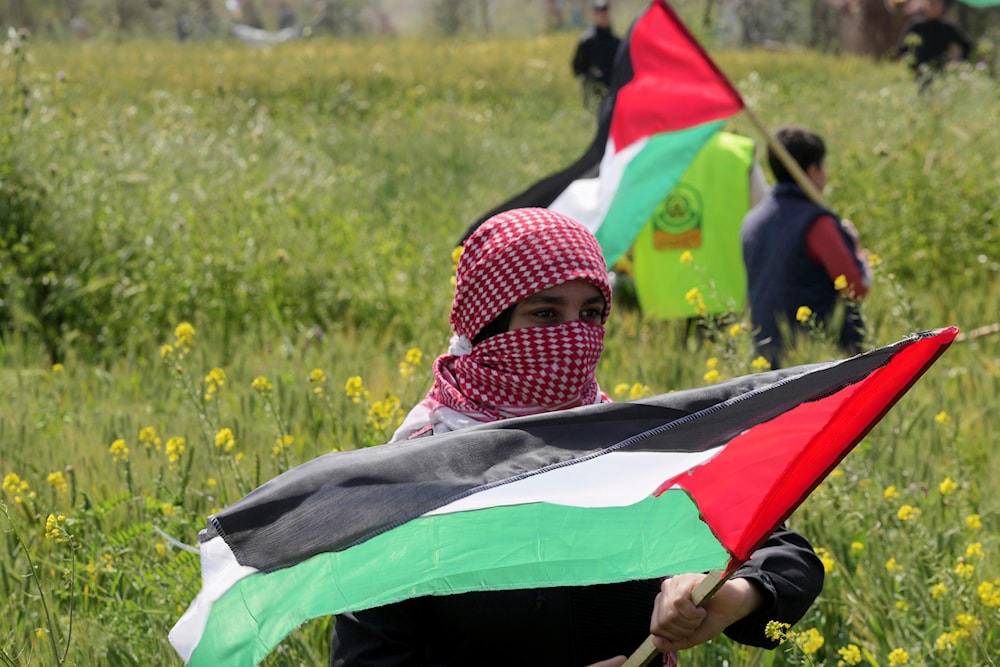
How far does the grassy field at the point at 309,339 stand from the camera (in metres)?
2.89

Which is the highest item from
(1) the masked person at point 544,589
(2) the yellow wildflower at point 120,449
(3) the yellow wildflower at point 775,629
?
(1) the masked person at point 544,589

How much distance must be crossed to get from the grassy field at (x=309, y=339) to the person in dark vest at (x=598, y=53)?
1.39 ft

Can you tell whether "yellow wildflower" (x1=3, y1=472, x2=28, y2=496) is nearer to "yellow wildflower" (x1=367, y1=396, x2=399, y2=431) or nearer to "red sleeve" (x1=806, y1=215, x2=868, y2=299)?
"yellow wildflower" (x1=367, y1=396, x2=399, y2=431)

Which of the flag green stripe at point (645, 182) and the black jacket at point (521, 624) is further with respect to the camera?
the flag green stripe at point (645, 182)

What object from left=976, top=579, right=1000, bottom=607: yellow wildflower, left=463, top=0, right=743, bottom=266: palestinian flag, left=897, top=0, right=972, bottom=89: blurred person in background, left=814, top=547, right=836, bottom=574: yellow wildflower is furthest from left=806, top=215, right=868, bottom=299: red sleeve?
left=897, top=0, right=972, bottom=89: blurred person in background

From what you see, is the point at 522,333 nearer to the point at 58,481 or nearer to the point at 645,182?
the point at 58,481

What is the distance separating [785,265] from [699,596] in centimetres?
344

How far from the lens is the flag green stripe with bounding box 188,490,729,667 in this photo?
1720 millimetres

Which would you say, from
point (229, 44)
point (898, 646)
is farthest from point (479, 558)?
point (229, 44)

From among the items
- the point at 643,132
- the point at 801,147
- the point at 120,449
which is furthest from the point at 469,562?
the point at 801,147

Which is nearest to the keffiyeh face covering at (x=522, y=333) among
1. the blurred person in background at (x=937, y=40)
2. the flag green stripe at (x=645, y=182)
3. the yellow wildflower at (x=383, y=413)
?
the yellow wildflower at (x=383, y=413)

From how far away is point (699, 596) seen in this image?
1.68 m

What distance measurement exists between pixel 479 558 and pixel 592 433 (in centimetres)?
26

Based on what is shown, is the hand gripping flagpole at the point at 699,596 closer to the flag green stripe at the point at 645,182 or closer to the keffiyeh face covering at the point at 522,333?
the keffiyeh face covering at the point at 522,333
